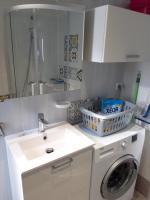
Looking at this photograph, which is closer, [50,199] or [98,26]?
[50,199]

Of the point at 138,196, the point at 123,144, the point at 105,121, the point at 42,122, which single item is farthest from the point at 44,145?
the point at 138,196

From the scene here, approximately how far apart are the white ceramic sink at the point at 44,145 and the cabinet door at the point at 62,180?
0.05 metres

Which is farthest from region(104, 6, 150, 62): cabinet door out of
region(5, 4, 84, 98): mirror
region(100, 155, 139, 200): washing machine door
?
region(100, 155, 139, 200): washing machine door

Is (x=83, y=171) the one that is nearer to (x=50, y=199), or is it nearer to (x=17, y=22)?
(x=50, y=199)

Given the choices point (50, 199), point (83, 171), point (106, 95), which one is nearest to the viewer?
point (50, 199)

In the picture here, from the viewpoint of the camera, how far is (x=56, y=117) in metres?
1.56

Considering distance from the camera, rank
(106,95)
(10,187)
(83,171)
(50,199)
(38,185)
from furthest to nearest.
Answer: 1. (106,95)
2. (10,187)
3. (83,171)
4. (50,199)
5. (38,185)

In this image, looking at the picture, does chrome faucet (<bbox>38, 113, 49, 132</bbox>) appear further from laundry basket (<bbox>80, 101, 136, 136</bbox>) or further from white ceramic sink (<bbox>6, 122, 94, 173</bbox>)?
laundry basket (<bbox>80, 101, 136, 136</bbox>)

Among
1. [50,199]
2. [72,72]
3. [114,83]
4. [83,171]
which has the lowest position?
[50,199]

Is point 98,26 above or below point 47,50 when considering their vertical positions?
above

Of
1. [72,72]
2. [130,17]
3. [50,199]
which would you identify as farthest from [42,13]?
[50,199]

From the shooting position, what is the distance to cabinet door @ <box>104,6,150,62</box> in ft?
4.00

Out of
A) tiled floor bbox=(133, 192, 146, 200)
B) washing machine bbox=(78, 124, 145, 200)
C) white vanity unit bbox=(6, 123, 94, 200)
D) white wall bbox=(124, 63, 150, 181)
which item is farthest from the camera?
tiled floor bbox=(133, 192, 146, 200)

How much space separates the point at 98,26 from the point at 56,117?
2.83 feet
